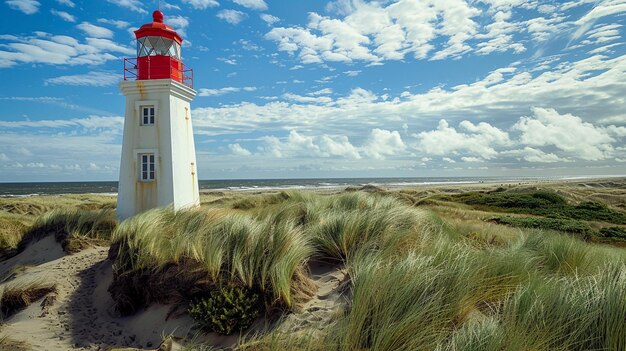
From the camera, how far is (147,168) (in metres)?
12.6

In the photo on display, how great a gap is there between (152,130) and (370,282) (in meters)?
10.4

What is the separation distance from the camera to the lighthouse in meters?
12.5

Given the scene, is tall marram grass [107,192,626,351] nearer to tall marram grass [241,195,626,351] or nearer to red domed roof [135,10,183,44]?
tall marram grass [241,195,626,351]

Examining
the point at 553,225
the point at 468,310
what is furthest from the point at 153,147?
the point at 553,225

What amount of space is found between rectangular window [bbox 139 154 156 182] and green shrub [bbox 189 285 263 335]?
7.94 metres

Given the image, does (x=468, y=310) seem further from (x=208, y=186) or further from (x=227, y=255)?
(x=208, y=186)

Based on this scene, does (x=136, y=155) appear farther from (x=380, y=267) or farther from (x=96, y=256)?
(x=380, y=267)

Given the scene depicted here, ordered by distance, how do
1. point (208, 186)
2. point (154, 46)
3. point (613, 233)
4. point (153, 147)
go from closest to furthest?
point (613, 233)
point (153, 147)
point (154, 46)
point (208, 186)

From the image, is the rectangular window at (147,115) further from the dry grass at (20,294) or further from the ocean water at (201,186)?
the ocean water at (201,186)

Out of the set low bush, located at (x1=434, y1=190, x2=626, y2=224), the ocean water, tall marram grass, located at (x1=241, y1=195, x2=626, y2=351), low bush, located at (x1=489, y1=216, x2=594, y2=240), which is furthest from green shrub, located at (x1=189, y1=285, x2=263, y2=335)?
the ocean water

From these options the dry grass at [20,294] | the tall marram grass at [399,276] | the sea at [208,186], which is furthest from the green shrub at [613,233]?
the sea at [208,186]

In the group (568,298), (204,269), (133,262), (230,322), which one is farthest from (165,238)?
(568,298)

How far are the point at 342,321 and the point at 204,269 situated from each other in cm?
297

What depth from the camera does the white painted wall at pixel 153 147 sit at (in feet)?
40.8
